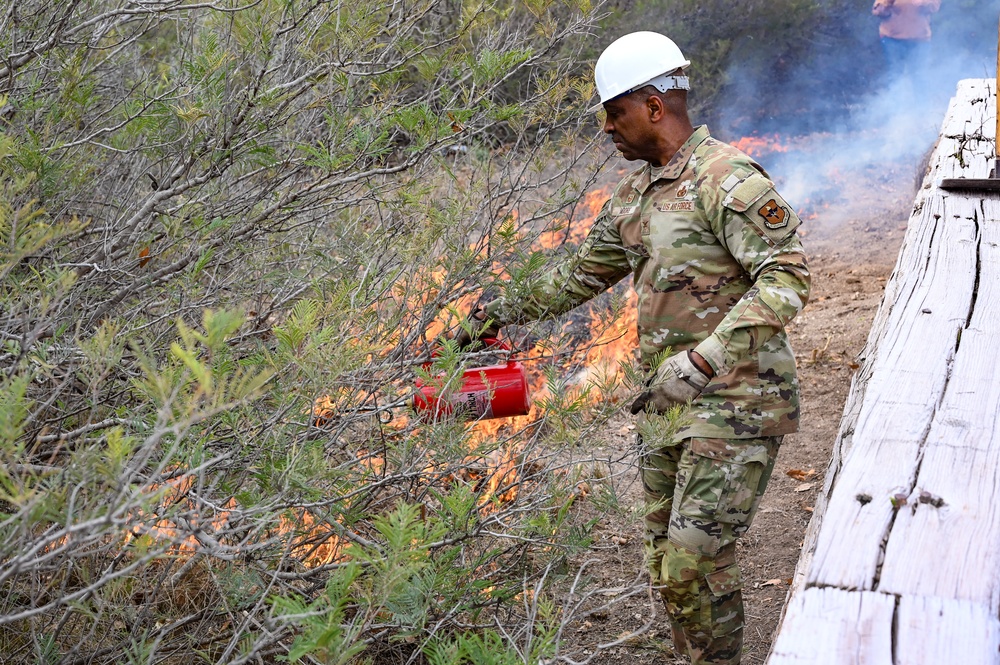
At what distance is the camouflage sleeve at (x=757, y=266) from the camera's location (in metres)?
2.88

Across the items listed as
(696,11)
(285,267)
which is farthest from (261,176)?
(696,11)

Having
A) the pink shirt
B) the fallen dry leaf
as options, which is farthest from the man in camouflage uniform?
the pink shirt

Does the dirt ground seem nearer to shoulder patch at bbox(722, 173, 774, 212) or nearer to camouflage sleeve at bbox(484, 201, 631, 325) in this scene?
camouflage sleeve at bbox(484, 201, 631, 325)

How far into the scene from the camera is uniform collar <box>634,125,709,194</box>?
3227mm

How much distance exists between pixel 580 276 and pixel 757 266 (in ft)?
2.50

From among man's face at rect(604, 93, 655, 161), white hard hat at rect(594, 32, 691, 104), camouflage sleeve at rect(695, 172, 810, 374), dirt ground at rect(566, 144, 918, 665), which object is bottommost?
dirt ground at rect(566, 144, 918, 665)

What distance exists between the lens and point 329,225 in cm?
425

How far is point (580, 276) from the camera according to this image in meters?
3.54

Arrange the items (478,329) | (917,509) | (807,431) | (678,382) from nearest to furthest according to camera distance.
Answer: (917,509) < (678,382) < (478,329) < (807,431)

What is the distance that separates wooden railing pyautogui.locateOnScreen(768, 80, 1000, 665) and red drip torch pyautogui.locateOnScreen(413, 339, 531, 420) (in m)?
1.03

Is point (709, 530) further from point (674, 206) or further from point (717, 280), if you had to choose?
point (674, 206)

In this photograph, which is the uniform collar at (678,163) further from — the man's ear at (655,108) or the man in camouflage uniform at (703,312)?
the man's ear at (655,108)

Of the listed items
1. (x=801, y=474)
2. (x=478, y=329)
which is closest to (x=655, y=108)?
(x=478, y=329)

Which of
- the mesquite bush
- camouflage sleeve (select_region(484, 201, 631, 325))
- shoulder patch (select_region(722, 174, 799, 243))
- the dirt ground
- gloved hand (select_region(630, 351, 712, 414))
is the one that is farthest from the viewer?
the dirt ground
